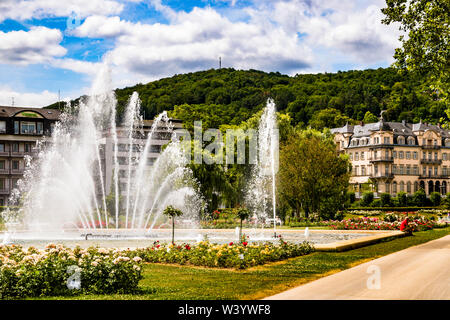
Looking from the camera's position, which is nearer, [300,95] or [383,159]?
[383,159]

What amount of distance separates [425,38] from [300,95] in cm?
11518

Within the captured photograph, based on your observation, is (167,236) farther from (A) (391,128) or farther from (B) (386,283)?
(A) (391,128)

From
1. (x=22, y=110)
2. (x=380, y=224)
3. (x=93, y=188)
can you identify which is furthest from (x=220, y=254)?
(x=22, y=110)

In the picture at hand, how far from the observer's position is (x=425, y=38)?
26.5 metres

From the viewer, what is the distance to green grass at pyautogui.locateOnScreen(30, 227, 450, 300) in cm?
1164

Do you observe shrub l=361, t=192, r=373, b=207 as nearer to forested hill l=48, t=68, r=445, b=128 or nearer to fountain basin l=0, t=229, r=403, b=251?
forested hill l=48, t=68, r=445, b=128

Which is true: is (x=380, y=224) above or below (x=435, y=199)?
below

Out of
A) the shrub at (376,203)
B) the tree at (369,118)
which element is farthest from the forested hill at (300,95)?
the shrub at (376,203)

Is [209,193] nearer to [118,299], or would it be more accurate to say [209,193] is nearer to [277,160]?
[277,160]

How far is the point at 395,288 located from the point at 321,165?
119ft

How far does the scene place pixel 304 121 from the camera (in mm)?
133875

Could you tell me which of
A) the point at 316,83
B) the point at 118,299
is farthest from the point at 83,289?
the point at 316,83

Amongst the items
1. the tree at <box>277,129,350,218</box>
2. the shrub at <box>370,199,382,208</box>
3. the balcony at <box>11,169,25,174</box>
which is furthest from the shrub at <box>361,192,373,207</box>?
the balcony at <box>11,169,25,174</box>

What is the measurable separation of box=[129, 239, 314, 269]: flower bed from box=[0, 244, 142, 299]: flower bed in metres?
4.63
